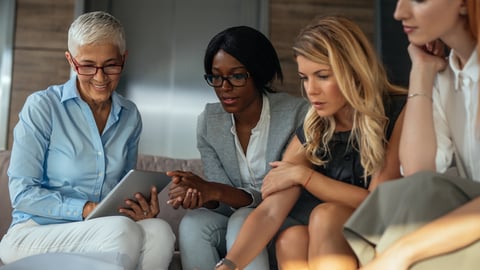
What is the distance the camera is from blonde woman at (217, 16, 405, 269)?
158 cm

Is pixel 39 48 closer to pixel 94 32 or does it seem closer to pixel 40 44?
pixel 40 44

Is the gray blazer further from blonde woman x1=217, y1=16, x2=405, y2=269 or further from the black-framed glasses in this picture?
blonde woman x1=217, y1=16, x2=405, y2=269

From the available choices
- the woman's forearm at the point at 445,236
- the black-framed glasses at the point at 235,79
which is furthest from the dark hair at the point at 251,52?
the woman's forearm at the point at 445,236

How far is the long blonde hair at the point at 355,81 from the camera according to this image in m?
1.62

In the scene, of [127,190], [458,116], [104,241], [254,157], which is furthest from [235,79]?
[458,116]

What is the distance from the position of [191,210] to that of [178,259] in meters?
0.19

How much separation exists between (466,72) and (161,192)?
1346 mm

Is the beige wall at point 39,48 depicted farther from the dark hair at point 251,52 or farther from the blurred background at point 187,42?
the dark hair at point 251,52

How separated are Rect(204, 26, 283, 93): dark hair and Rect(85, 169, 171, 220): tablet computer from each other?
0.55 m

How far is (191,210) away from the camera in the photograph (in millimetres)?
1979

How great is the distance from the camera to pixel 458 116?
1475mm

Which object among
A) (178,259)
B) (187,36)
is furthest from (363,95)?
(187,36)

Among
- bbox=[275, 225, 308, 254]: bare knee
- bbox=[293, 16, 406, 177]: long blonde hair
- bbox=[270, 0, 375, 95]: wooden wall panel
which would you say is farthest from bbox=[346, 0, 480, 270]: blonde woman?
bbox=[270, 0, 375, 95]: wooden wall panel

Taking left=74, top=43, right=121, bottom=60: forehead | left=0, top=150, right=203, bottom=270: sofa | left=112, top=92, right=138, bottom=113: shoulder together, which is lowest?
left=0, top=150, right=203, bottom=270: sofa
